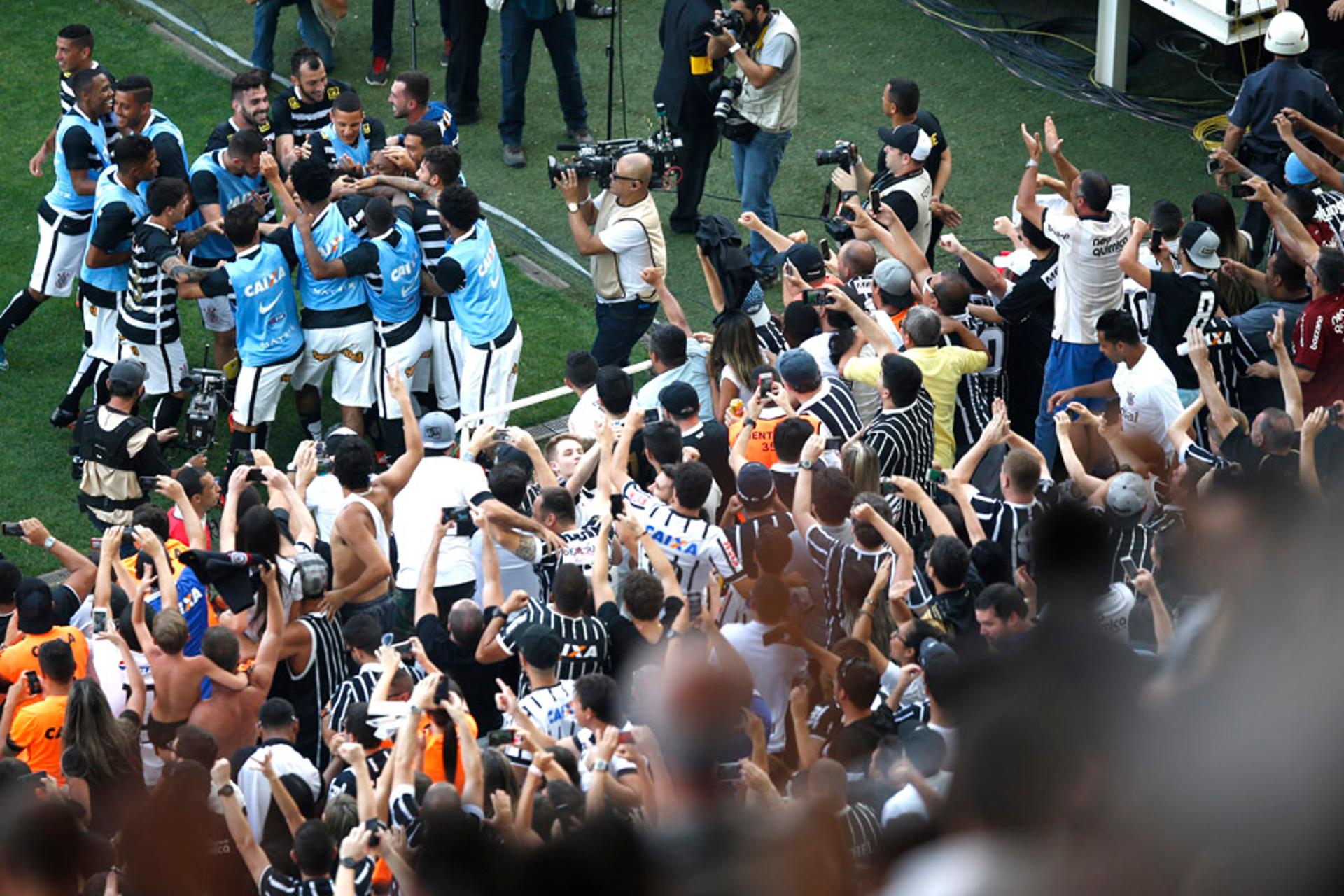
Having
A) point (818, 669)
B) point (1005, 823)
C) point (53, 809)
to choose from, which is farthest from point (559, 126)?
point (1005, 823)

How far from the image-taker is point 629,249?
771 cm

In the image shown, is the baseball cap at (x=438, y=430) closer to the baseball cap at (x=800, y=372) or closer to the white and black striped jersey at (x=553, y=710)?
the baseball cap at (x=800, y=372)

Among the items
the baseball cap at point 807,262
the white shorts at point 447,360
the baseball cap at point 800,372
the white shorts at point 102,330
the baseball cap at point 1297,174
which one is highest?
the baseball cap at point 1297,174

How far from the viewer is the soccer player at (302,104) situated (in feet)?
28.3

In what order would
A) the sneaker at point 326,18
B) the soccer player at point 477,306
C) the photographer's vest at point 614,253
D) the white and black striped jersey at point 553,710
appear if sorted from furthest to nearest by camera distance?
the sneaker at point 326,18, the photographer's vest at point 614,253, the soccer player at point 477,306, the white and black striped jersey at point 553,710

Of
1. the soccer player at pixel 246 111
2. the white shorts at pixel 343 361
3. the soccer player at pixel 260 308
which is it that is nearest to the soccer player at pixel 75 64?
the soccer player at pixel 246 111

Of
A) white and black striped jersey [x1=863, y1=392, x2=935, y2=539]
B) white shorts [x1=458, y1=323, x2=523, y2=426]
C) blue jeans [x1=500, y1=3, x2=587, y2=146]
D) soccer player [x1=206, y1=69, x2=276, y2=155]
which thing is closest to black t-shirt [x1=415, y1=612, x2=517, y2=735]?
white and black striped jersey [x1=863, y1=392, x2=935, y2=539]

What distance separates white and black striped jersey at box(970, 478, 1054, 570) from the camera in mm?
5332

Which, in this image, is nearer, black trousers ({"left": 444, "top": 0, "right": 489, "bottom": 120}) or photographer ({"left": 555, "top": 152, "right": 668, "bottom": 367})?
photographer ({"left": 555, "top": 152, "right": 668, "bottom": 367})

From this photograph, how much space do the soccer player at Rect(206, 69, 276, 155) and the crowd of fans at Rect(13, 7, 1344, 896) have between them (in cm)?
4

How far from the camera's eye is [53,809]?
4.22 m

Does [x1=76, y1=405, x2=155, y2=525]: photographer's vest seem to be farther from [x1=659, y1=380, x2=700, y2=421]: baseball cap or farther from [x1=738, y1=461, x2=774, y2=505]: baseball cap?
[x1=738, y1=461, x2=774, y2=505]: baseball cap

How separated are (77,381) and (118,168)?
45.7 inches

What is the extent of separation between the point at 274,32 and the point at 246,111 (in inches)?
113
